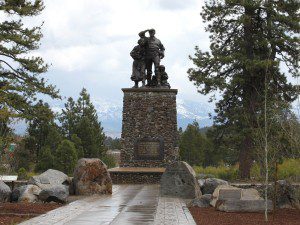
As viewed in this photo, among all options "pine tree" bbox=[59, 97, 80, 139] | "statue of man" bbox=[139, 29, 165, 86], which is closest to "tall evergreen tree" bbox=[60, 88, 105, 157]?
"pine tree" bbox=[59, 97, 80, 139]

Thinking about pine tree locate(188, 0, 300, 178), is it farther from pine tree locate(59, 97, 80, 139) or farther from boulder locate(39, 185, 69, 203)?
pine tree locate(59, 97, 80, 139)

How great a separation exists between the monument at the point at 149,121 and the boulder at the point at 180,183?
A: 7964mm

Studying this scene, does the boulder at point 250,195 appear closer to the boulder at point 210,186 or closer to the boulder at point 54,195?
the boulder at point 210,186

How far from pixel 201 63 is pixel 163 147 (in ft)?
16.1

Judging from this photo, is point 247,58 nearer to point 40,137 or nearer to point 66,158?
point 66,158

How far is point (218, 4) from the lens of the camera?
→ 25.1 meters

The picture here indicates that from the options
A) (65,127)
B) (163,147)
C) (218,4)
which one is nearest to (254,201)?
(163,147)

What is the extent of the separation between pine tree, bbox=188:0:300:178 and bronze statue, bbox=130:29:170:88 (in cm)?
173

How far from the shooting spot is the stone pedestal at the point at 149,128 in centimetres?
2359

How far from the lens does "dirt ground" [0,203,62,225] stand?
967cm

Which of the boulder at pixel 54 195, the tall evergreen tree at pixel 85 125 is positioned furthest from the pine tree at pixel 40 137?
the boulder at pixel 54 195

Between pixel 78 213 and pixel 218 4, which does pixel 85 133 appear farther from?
pixel 78 213

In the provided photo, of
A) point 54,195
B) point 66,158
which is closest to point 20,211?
point 54,195

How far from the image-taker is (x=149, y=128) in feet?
78.5
